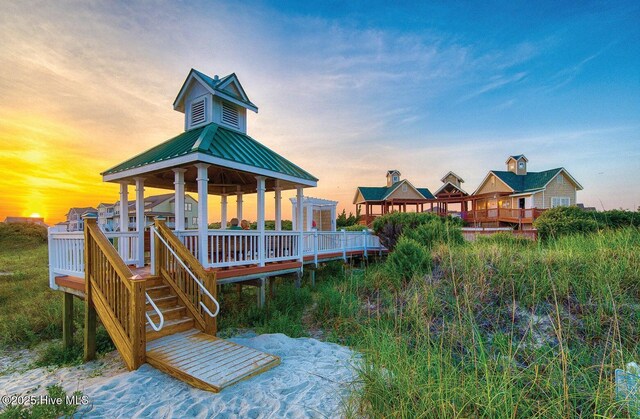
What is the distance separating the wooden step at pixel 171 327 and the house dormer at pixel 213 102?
586 centimetres

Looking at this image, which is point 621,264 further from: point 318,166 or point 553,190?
point 553,190

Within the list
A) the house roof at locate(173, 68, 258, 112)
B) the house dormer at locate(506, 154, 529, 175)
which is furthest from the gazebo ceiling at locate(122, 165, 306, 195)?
the house dormer at locate(506, 154, 529, 175)

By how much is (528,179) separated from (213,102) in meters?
32.6

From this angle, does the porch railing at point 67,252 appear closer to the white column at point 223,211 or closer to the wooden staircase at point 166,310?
the wooden staircase at point 166,310

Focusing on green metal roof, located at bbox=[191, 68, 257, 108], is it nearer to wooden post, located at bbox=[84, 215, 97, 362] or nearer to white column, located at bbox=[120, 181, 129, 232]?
white column, located at bbox=[120, 181, 129, 232]

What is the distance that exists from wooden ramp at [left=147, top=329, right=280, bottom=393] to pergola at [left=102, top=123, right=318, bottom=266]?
2176 millimetres

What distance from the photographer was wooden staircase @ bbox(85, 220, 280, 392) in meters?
4.15

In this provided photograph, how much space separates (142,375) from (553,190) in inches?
1355

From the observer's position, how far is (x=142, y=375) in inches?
162

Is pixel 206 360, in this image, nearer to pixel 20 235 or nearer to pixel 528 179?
A: pixel 528 179

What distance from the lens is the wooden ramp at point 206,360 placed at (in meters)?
3.81

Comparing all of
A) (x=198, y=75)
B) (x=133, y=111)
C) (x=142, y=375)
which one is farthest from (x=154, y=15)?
(x=142, y=375)

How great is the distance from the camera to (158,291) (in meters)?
6.04

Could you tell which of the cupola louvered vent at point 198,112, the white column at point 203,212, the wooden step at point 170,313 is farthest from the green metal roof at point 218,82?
the wooden step at point 170,313
